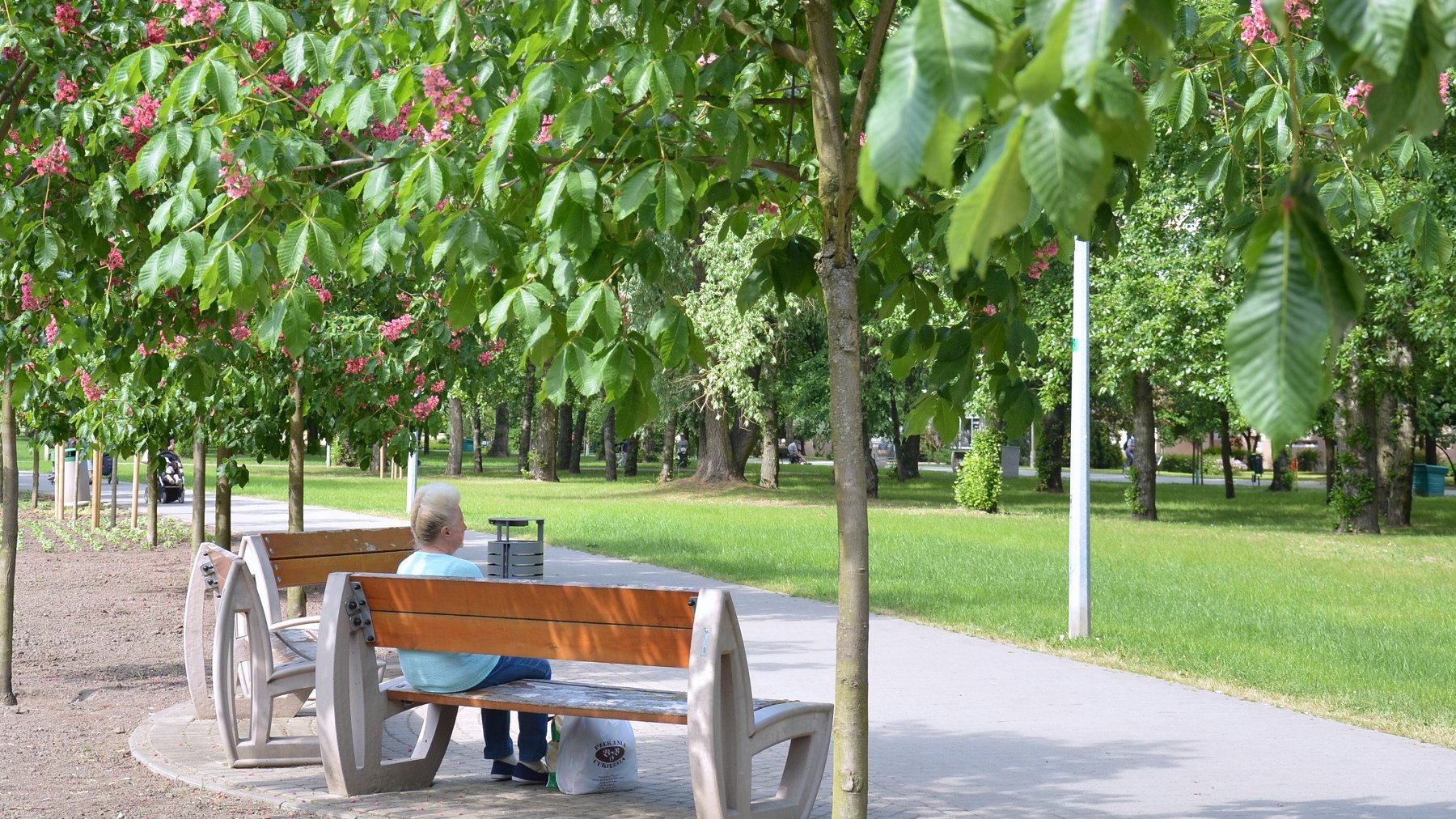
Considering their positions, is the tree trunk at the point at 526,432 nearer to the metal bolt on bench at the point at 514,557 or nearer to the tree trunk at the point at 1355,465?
the tree trunk at the point at 1355,465

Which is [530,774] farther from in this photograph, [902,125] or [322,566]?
[902,125]

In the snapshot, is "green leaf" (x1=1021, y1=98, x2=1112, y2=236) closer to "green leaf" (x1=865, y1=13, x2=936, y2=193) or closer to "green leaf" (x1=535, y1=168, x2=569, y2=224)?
"green leaf" (x1=865, y1=13, x2=936, y2=193)

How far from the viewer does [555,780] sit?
6.00 meters

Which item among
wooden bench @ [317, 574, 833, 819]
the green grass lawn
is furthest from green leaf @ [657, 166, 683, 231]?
the green grass lawn

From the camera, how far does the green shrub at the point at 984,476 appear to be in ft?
102

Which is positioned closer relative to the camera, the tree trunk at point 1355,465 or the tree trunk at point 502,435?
the tree trunk at point 1355,465

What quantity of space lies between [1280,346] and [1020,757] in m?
5.99

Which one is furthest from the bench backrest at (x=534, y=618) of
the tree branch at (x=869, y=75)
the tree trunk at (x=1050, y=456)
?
the tree trunk at (x=1050, y=456)

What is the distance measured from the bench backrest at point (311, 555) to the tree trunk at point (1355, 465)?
22.9m

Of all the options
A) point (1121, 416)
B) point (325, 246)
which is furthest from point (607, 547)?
point (1121, 416)

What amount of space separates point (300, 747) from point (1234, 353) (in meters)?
5.74

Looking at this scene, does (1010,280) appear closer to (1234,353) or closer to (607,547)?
(1234,353)

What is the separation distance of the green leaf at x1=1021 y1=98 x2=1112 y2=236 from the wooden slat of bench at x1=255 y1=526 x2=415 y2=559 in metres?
6.34

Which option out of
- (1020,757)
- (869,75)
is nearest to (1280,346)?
(869,75)
